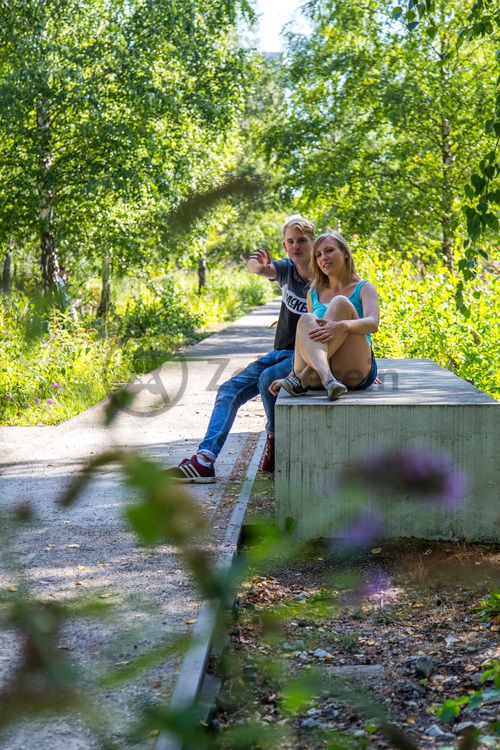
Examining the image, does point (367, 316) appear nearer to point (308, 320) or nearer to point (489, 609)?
point (308, 320)

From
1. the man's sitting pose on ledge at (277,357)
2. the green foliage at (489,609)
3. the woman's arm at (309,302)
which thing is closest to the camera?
the green foliage at (489,609)

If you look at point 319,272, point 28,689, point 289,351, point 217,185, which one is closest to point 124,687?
point 28,689

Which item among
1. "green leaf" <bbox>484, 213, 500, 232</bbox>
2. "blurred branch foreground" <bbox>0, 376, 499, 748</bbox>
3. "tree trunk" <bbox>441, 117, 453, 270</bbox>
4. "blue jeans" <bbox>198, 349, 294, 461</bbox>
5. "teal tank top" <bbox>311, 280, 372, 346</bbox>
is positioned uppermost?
"tree trunk" <bbox>441, 117, 453, 270</bbox>

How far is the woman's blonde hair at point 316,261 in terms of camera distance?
564cm

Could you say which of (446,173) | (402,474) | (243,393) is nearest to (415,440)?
(243,393)

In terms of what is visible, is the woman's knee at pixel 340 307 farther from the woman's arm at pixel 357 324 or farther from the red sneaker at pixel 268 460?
the red sneaker at pixel 268 460

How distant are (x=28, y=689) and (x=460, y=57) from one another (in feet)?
50.9

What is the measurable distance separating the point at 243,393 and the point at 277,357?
1.13 feet

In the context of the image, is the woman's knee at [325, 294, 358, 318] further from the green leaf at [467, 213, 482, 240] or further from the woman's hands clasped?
the green leaf at [467, 213, 482, 240]

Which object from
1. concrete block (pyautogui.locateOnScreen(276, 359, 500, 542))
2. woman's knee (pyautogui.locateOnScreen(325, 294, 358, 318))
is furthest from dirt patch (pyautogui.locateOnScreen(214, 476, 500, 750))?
woman's knee (pyautogui.locateOnScreen(325, 294, 358, 318))

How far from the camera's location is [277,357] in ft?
20.6

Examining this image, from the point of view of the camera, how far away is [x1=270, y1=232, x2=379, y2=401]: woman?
522cm

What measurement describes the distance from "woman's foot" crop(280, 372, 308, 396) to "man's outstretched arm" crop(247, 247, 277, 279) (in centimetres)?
66

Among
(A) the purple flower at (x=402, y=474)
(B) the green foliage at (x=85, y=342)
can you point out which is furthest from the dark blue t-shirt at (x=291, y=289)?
(A) the purple flower at (x=402, y=474)
